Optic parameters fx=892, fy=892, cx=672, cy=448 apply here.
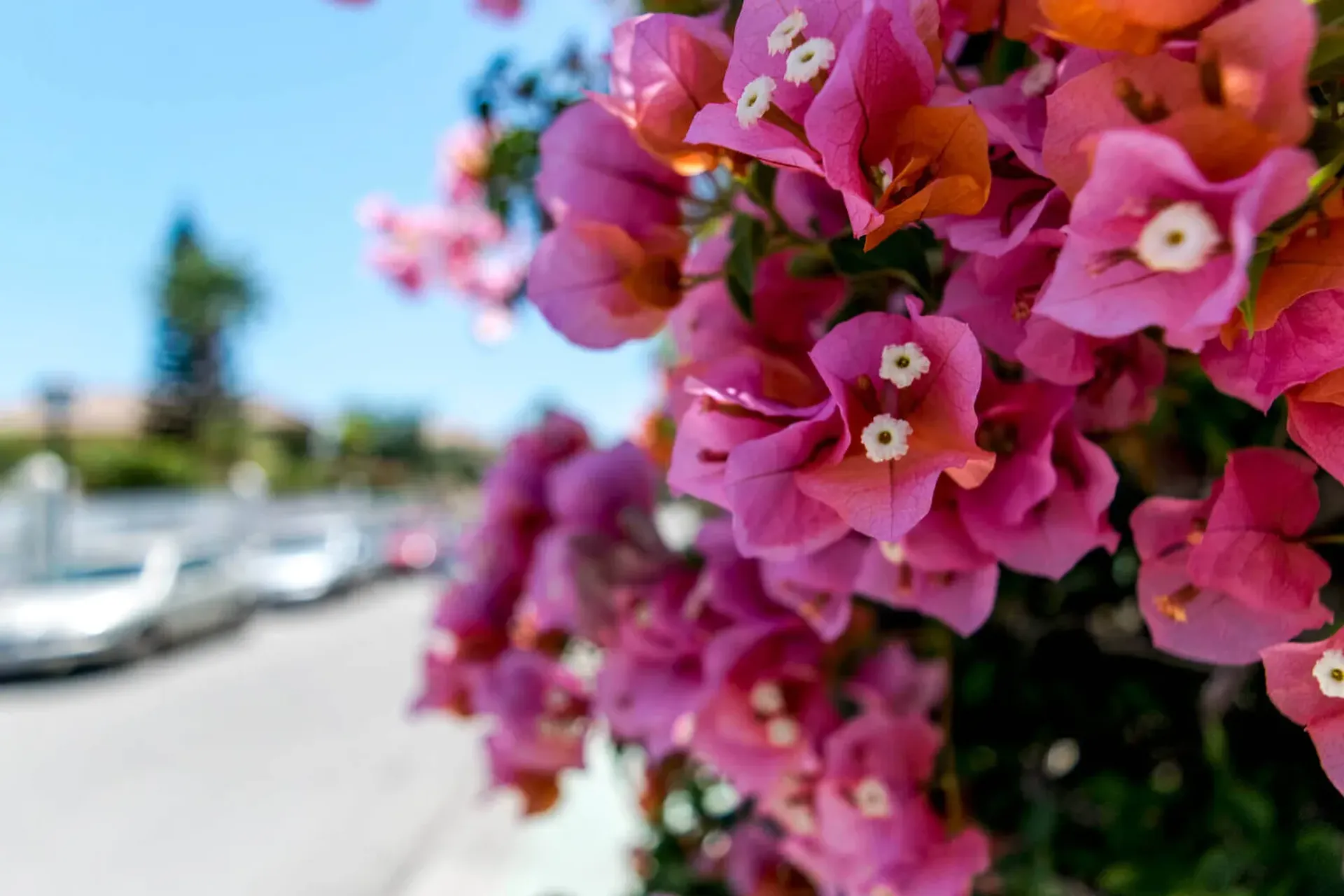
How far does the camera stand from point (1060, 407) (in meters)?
0.26

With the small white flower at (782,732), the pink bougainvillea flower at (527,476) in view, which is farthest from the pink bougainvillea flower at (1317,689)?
the pink bougainvillea flower at (527,476)

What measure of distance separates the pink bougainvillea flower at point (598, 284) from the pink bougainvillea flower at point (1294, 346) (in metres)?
0.18

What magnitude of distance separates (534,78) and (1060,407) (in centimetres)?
53

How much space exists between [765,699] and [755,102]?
27cm

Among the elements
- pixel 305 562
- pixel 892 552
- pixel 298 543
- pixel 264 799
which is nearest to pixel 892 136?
pixel 892 552

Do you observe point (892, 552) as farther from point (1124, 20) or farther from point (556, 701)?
point (556, 701)

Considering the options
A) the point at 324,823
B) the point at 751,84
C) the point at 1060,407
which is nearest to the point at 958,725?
the point at 1060,407

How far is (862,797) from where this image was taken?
1.29 ft

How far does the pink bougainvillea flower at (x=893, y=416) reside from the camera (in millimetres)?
221

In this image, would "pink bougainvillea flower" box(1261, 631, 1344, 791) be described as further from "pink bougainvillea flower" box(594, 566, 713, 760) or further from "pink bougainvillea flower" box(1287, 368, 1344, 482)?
"pink bougainvillea flower" box(594, 566, 713, 760)

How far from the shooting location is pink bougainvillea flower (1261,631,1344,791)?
0.72ft

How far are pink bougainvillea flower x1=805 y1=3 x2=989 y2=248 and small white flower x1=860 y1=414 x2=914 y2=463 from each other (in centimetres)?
5

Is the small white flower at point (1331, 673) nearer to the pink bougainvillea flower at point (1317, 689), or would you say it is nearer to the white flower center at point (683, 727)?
the pink bougainvillea flower at point (1317, 689)

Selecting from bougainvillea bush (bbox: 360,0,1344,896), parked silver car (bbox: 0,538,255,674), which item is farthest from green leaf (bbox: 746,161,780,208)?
parked silver car (bbox: 0,538,255,674)
